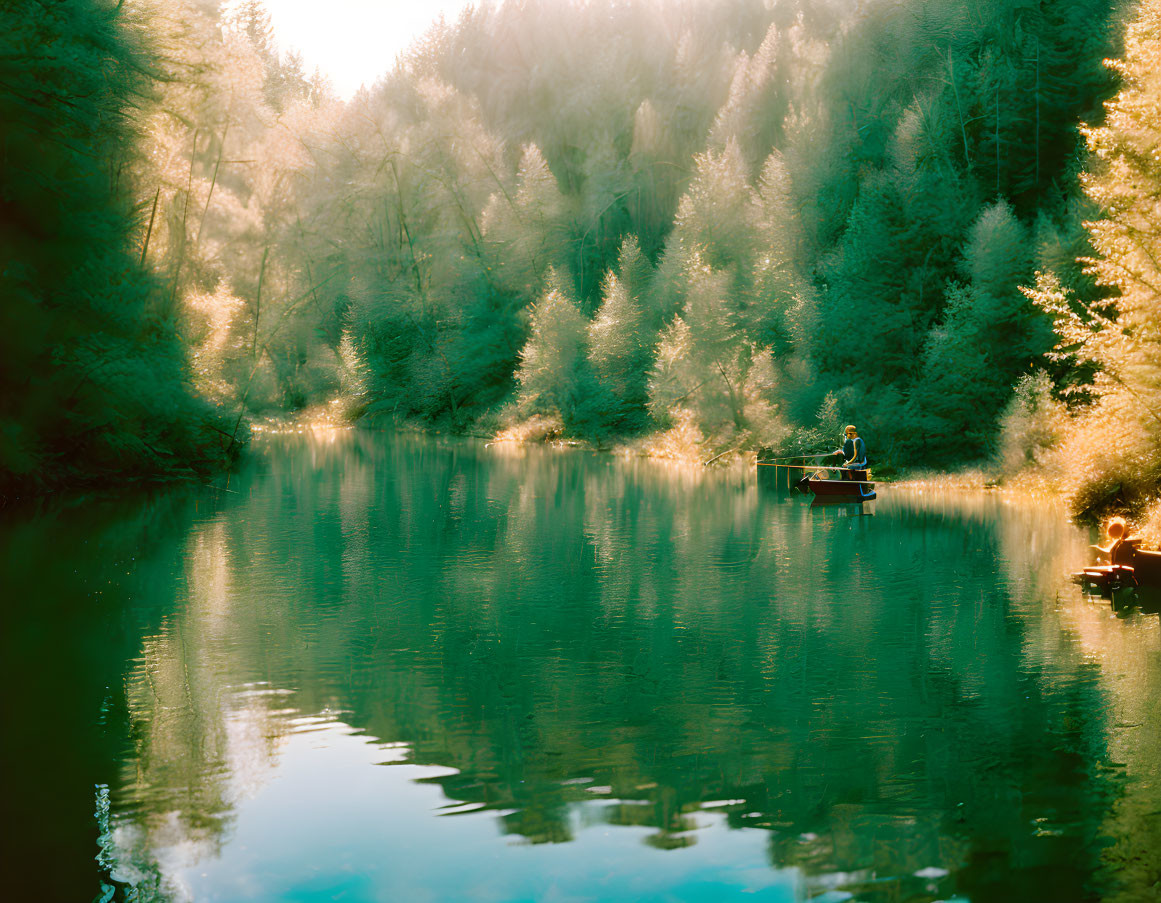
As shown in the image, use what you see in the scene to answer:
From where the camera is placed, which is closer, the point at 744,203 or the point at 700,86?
the point at 744,203

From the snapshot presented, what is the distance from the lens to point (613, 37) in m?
69.4

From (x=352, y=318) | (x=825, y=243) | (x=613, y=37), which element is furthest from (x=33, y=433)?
(x=613, y=37)

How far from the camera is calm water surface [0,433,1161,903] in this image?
23.5 feet

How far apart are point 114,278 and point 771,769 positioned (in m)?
23.9

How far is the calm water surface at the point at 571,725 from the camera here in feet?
23.5

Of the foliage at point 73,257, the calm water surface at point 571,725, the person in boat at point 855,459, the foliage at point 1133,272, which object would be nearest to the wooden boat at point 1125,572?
the calm water surface at point 571,725

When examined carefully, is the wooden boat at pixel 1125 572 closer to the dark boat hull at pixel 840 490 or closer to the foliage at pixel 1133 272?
the foliage at pixel 1133 272

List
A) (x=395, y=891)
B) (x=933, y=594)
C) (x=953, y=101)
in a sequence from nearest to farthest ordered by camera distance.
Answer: (x=395, y=891)
(x=933, y=594)
(x=953, y=101)

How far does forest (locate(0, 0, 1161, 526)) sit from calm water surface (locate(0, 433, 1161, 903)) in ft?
26.8

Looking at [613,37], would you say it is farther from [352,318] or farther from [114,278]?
[114,278]

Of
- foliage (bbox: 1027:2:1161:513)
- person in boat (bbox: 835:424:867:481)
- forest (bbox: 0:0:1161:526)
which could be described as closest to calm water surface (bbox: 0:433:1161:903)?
foliage (bbox: 1027:2:1161:513)

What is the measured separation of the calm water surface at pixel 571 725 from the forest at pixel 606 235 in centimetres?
817

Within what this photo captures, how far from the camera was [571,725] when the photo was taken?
10.1 meters

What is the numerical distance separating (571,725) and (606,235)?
177 feet
